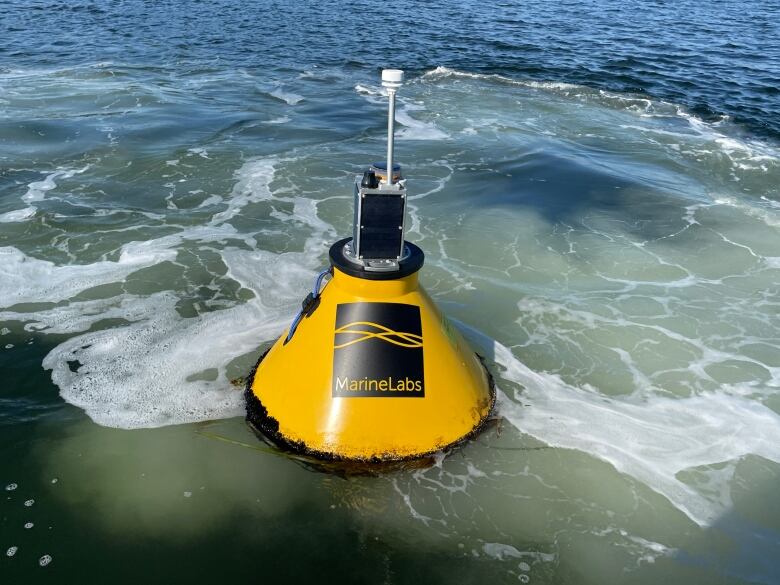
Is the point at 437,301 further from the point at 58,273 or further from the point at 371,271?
the point at 58,273

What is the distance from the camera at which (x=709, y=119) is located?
54.4 feet

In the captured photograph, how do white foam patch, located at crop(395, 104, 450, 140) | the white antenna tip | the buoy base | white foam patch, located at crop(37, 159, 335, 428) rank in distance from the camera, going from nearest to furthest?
1. the white antenna tip
2. the buoy base
3. white foam patch, located at crop(37, 159, 335, 428)
4. white foam patch, located at crop(395, 104, 450, 140)

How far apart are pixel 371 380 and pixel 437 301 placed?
3371mm

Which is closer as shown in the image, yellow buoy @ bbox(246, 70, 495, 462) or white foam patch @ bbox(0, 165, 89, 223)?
yellow buoy @ bbox(246, 70, 495, 462)

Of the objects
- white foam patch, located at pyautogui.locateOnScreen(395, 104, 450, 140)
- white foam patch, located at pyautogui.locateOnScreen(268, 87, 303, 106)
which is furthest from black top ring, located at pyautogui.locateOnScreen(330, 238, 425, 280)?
white foam patch, located at pyautogui.locateOnScreen(268, 87, 303, 106)

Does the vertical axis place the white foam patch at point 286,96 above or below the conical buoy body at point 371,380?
below

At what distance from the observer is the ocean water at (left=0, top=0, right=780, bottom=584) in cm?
450

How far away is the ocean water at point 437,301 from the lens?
4500 millimetres

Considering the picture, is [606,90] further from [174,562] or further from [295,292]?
[174,562]

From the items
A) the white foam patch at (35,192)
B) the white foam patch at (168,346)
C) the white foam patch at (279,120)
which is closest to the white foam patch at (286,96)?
the white foam patch at (279,120)

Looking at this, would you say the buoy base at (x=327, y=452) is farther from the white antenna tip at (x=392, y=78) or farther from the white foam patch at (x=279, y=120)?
the white foam patch at (x=279, y=120)

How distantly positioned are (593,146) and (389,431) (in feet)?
37.8

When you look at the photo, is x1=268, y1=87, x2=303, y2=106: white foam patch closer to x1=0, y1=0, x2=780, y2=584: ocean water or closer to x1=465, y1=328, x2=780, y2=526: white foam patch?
x1=0, y1=0, x2=780, y2=584: ocean water

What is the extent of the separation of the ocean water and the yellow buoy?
16.0 inches
